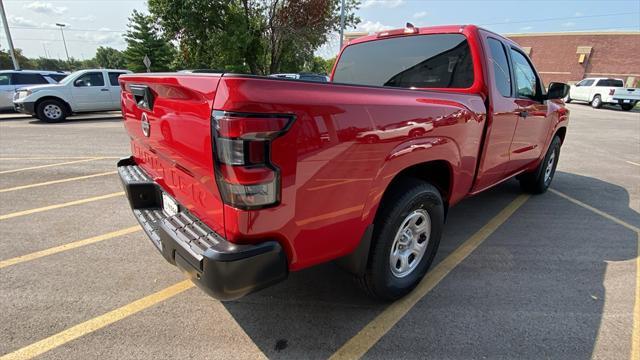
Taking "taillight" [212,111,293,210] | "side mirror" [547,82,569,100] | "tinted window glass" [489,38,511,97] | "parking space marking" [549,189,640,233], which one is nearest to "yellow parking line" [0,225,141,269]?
"taillight" [212,111,293,210]

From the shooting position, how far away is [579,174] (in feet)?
21.2

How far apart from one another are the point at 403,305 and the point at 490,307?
24.9 inches

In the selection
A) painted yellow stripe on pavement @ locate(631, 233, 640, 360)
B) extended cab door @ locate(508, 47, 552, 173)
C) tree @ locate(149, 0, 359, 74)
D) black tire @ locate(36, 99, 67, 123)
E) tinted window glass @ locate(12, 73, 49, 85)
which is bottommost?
black tire @ locate(36, 99, 67, 123)

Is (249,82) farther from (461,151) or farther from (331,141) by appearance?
(461,151)

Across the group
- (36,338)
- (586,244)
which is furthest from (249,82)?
(586,244)

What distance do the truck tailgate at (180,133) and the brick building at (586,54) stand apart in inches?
2208

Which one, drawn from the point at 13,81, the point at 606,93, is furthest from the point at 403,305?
the point at 606,93

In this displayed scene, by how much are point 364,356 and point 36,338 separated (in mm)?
2059

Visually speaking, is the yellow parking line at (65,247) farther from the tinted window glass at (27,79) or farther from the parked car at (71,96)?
the tinted window glass at (27,79)

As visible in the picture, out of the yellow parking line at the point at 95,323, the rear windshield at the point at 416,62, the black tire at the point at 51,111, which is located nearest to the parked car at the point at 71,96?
the black tire at the point at 51,111

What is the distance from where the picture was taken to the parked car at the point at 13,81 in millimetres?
12336

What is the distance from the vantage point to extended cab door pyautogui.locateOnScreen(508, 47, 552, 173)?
12.1ft

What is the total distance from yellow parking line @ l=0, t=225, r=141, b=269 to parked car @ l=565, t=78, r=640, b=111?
25.8 metres

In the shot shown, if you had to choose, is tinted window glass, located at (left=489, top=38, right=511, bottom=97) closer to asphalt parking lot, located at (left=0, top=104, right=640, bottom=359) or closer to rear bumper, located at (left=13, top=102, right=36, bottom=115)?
asphalt parking lot, located at (left=0, top=104, right=640, bottom=359)
